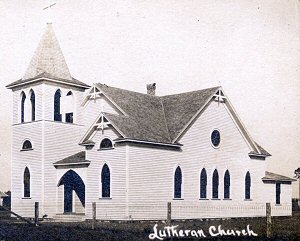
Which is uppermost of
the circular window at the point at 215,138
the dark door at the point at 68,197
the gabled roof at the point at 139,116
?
the gabled roof at the point at 139,116

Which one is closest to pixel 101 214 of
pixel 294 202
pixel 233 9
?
pixel 233 9

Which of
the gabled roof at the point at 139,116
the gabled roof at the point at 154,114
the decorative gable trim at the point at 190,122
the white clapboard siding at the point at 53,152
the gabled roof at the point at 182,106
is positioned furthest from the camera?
the white clapboard siding at the point at 53,152

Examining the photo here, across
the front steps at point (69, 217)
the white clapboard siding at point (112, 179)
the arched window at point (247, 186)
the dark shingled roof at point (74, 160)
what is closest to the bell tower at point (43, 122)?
the dark shingled roof at point (74, 160)

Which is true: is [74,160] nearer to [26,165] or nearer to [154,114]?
Answer: [26,165]

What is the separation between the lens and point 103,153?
28641 mm

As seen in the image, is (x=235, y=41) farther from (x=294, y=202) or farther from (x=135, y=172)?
(x=294, y=202)

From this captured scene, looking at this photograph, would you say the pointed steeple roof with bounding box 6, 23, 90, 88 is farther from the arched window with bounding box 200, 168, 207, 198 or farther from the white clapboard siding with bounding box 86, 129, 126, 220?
the arched window with bounding box 200, 168, 207, 198

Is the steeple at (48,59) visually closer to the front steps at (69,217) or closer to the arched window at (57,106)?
the arched window at (57,106)

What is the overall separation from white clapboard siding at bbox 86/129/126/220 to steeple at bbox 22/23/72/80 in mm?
5890

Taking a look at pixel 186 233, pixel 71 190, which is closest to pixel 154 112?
pixel 71 190

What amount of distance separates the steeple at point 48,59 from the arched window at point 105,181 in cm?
701

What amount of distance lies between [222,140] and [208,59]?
8.38 meters

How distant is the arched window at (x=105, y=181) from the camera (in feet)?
93.8

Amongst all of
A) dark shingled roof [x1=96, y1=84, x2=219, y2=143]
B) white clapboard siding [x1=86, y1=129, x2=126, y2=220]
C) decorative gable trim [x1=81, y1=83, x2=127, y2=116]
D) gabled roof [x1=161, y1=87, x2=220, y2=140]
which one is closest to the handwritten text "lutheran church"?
white clapboard siding [x1=86, y1=129, x2=126, y2=220]
